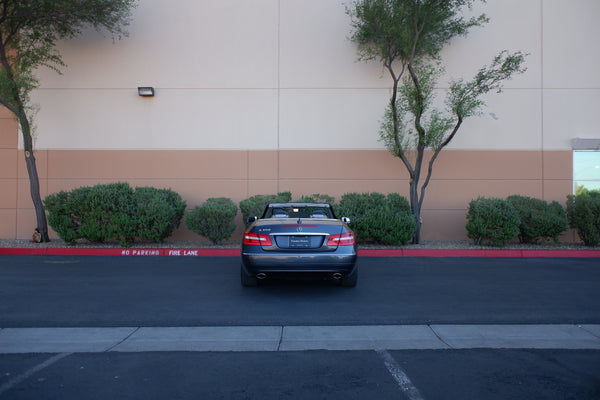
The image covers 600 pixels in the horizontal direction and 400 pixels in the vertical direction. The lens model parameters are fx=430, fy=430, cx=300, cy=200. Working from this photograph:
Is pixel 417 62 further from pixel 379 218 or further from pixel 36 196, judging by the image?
pixel 36 196

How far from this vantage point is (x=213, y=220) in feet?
38.2

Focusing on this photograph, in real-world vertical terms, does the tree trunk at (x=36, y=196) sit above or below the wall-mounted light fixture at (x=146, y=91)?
below

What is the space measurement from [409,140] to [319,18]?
4.83 m

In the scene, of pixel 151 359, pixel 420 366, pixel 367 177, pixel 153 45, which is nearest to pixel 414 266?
pixel 367 177

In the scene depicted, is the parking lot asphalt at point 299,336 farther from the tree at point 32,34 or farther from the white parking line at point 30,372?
the tree at point 32,34

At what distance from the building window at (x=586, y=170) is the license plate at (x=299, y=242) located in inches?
445

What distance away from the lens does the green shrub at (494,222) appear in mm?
11516

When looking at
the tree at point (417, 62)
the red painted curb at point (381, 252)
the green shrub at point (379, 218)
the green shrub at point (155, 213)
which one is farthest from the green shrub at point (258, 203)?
the tree at point (417, 62)

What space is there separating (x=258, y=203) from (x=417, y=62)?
6.15 meters

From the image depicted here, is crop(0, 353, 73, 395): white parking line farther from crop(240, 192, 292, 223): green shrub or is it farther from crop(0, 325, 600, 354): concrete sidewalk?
crop(240, 192, 292, 223): green shrub

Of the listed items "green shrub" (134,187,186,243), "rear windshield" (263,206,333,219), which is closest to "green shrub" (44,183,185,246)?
"green shrub" (134,187,186,243)

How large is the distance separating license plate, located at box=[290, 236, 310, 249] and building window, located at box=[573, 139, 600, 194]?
11.3 meters

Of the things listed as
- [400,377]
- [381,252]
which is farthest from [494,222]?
[400,377]

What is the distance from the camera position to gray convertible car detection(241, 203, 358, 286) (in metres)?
6.30
